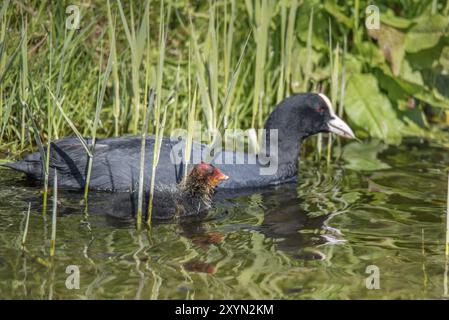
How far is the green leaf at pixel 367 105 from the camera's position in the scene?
796cm

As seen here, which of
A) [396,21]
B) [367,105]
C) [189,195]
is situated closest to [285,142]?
[367,105]

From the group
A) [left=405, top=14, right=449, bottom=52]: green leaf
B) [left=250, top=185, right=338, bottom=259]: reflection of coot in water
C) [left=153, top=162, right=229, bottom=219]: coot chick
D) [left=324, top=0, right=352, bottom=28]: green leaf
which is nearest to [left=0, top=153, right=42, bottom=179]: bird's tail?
[left=153, top=162, right=229, bottom=219]: coot chick

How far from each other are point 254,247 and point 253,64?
3029 mm

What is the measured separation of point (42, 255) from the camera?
4.80 metres

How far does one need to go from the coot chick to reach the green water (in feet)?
0.38

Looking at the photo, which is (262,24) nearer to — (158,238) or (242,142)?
(242,142)

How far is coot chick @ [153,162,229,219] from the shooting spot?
18.9 ft

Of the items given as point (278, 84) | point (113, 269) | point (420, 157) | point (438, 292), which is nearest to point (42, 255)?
point (113, 269)

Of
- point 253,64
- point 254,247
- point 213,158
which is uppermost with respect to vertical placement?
point 253,64

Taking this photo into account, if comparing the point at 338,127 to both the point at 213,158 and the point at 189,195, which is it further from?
the point at 189,195

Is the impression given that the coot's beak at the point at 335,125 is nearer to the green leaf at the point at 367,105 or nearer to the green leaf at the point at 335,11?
the green leaf at the point at 367,105

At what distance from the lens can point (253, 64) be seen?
793cm

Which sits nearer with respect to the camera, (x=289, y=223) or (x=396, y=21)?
(x=289, y=223)
